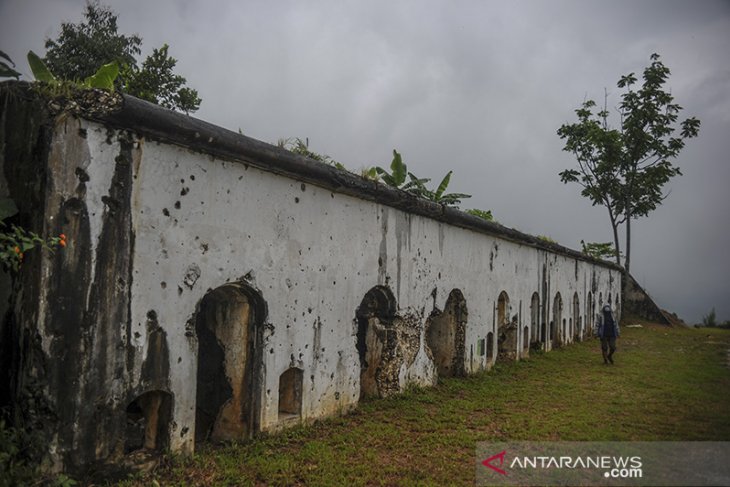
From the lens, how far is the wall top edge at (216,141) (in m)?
3.93

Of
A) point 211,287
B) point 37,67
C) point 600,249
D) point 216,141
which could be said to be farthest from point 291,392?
point 600,249

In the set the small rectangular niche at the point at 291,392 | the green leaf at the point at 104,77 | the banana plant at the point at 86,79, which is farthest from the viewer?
the small rectangular niche at the point at 291,392

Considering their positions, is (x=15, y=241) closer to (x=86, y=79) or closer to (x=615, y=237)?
(x=86, y=79)

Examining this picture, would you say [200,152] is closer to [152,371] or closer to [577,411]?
[152,371]

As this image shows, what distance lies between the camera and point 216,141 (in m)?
4.75

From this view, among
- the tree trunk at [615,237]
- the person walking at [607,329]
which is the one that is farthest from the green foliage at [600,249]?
the person walking at [607,329]

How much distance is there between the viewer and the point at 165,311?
439cm

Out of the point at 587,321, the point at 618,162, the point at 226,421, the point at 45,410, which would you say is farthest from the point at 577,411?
the point at 618,162

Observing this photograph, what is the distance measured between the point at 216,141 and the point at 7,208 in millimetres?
1667

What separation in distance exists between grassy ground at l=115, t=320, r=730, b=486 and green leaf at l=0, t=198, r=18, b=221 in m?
2.16

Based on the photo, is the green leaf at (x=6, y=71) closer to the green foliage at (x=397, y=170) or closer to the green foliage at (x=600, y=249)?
the green foliage at (x=397, y=170)

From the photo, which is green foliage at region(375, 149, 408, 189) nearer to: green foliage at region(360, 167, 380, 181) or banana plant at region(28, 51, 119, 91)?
green foliage at region(360, 167, 380, 181)

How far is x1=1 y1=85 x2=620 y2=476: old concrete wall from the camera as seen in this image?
384 cm

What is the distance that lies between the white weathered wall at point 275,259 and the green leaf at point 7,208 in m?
0.49
